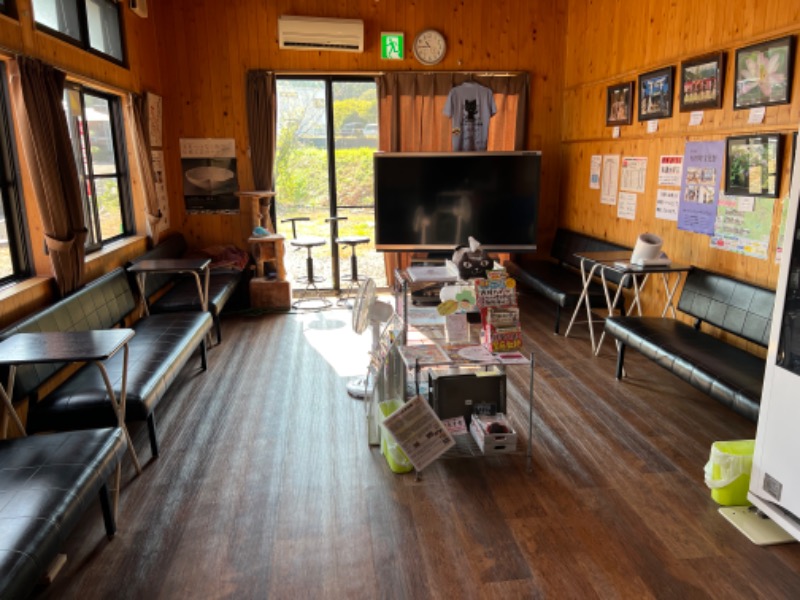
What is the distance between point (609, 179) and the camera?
519cm

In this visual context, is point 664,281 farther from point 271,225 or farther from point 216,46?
point 216,46

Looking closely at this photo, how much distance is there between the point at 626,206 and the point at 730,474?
3.01 m

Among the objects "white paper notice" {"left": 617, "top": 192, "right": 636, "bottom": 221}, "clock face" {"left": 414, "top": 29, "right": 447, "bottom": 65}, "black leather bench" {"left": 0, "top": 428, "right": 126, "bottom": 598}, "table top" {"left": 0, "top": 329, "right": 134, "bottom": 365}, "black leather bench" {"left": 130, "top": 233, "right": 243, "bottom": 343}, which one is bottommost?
"black leather bench" {"left": 0, "top": 428, "right": 126, "bottom": 598}

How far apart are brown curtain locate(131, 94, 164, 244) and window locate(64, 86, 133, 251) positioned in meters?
0.18

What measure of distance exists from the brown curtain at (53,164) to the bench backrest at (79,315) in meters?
0.16

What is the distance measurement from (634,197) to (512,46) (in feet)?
7.31

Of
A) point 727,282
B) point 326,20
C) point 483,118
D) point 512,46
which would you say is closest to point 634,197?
point 727,282

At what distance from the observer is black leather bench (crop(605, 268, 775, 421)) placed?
111 inches

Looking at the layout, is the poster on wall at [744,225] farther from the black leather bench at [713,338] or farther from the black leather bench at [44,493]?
the black leather bench at [44,493]

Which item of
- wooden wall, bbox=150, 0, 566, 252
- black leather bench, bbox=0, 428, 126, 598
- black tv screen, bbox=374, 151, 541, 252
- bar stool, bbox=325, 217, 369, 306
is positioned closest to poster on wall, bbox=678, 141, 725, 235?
black tv screen, bbox=374, 151, 541, 252

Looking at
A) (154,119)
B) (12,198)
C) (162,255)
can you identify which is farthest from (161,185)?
(12,198)

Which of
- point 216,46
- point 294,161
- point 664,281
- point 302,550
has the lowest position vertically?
point 302,550

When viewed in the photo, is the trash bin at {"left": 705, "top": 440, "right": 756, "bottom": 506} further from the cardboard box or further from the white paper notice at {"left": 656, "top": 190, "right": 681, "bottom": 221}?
the cardboard box

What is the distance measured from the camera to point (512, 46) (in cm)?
592
